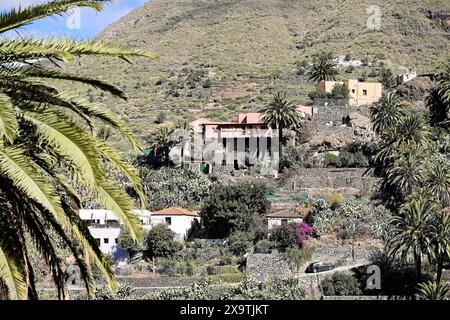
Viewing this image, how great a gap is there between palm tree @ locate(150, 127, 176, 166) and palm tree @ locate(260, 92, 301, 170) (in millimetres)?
7201

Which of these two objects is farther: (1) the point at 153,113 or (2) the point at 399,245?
(1) the point at 153,113

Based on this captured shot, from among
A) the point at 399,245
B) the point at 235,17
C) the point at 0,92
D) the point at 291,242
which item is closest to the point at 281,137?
the point at 291,242

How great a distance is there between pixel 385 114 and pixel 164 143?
55.0ft

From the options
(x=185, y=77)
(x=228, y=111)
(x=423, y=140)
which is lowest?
(x=423, y=140)

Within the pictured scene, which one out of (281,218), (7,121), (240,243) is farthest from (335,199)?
(7,121)

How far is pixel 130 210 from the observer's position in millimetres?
7555

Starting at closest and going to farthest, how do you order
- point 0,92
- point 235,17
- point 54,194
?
point 54,194
point 0,92
point 235,17

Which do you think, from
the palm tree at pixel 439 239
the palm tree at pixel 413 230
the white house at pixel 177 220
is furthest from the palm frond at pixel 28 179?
the white house at pixel 177 220

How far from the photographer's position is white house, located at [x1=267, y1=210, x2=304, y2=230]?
56.7 metres

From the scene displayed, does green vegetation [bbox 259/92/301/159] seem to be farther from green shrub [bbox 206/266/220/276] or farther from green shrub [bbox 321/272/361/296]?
green shrub [bbox 321/272/361/296]

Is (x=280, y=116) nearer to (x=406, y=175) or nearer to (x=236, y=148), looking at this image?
(x=236, y=148)

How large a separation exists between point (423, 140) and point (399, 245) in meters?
13.8

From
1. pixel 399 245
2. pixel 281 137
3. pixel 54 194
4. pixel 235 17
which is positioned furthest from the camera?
pixel 235 17

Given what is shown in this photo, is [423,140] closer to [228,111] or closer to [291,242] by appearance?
[291,242]
